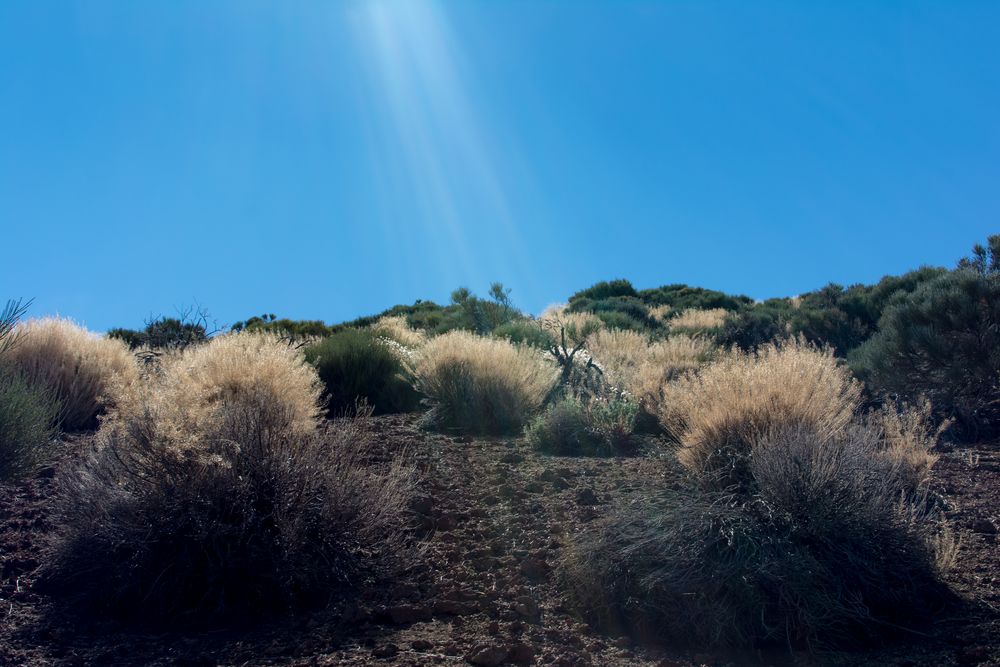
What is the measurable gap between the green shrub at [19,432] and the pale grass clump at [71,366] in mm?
3065

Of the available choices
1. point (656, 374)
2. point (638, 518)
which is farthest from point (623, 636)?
point (656, 374)

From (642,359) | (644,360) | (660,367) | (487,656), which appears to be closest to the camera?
(487,656)

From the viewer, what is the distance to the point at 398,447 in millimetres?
9508

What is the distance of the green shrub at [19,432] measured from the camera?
7602 mm

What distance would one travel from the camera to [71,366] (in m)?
12.2

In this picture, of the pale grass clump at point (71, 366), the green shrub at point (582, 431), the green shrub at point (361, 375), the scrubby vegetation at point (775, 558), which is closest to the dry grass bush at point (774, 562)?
the scrubby vegetation at point (775, 558)

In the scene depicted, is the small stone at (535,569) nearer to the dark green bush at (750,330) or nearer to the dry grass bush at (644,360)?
the dry grass bush at (644,360)

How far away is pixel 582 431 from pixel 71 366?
7.22 m

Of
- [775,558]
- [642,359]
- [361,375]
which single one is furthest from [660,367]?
[775,558]

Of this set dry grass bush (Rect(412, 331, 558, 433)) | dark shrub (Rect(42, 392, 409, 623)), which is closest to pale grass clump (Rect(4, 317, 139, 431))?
dry grass bush (Rect(412, 331, 558, 433))

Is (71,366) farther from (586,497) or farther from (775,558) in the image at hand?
(775,558)

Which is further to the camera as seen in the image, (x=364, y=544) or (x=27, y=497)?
(x=27, y=497)

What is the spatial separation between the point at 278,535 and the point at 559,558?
6.18 feet

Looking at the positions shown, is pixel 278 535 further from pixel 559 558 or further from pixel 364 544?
pixel 559 558
